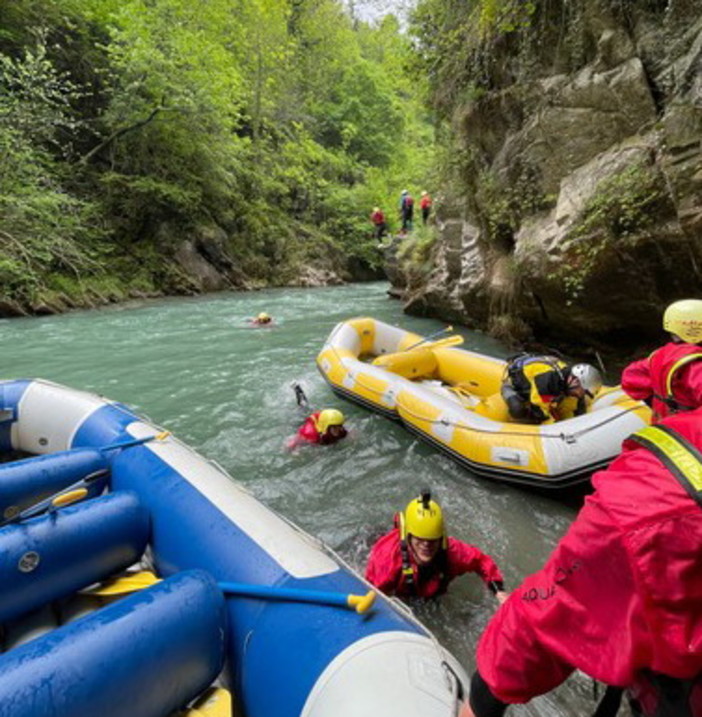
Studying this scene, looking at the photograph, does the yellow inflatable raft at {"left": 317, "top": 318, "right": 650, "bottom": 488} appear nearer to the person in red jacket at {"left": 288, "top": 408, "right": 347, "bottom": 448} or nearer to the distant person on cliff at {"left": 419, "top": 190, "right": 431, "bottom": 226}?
the person in red jacket at {"left": 288, "top": 408, "right": 347, "bottom": 448}

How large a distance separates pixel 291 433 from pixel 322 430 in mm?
557

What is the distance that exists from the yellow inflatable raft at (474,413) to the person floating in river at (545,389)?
14 centimetres

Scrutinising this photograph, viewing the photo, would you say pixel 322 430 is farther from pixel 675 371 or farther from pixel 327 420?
pixel 675 371

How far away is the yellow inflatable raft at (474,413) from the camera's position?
3.49 m

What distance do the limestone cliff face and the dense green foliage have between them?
10.0ft

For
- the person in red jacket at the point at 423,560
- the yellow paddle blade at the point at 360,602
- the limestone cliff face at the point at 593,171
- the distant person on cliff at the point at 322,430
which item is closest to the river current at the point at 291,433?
the distant person on cliff at the point at 322,430

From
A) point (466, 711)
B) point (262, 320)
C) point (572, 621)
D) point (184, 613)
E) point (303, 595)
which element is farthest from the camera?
point (262, 320)

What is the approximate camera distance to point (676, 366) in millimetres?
2518

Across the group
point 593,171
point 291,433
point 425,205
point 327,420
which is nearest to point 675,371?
point 327,420

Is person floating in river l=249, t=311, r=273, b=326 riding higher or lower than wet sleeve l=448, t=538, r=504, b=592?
higher

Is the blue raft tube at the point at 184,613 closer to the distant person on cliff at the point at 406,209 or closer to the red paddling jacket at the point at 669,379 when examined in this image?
the red paddling jacket at the point at 669,379

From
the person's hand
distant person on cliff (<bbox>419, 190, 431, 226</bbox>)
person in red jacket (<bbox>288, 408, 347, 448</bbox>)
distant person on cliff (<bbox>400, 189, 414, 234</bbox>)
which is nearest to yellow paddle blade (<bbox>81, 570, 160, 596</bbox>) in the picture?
the person's hand

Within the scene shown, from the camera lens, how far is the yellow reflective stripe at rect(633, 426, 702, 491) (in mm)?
761

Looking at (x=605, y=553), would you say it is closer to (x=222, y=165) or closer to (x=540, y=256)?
(x=540, y=256)
